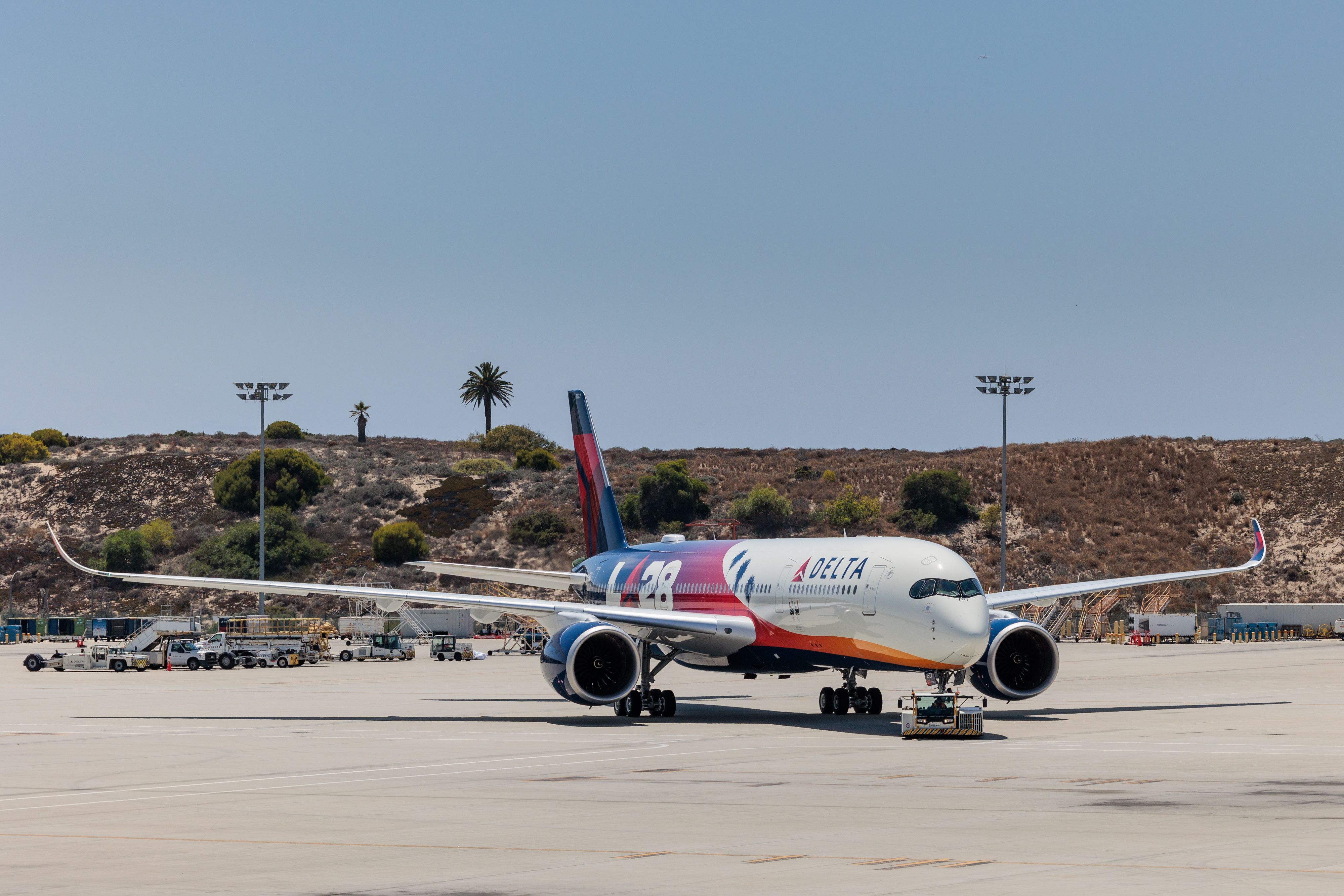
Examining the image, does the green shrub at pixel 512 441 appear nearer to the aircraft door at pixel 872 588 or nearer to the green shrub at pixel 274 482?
the green shrub at pixel 274 482

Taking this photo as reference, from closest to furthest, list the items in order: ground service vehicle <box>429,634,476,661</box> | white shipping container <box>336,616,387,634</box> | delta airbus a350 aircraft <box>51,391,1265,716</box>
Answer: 1. delta airbus a350 aircraft <box>51,391,1265,716</box>
2. ground service vehicle <box>429,634,476,661</box>
3. white shipping container <box>336,616,387,634</box>

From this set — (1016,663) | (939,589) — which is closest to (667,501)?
(1016,663)

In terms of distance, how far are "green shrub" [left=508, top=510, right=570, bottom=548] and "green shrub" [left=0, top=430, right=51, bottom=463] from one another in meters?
65.7

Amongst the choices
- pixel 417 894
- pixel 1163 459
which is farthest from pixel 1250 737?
pixel 1163 459

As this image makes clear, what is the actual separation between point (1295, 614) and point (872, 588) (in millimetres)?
83894

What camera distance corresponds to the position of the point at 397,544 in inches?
5625

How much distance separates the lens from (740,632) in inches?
1698

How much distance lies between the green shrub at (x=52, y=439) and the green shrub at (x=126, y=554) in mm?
50312

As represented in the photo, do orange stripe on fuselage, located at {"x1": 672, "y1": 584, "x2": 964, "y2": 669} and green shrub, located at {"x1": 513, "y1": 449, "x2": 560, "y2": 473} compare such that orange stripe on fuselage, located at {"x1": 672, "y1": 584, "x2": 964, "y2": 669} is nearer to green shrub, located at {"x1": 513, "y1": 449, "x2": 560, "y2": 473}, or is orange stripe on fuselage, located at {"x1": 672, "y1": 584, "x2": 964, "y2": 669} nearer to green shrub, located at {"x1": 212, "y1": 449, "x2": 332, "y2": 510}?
green shrub, located at {"x1": 212, "y1": 449, "x2": 332, "y2": 510}

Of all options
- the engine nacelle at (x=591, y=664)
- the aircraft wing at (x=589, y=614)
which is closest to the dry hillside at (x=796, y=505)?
the aircraft wing at (x=589, y=614)

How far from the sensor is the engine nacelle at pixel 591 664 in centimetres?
4147

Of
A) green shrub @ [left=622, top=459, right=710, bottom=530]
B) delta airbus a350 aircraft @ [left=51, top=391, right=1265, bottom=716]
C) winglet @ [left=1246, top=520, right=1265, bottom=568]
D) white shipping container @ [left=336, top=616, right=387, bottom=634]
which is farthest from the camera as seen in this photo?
green shrub @ [left=622, top=459, right=710, bottom=530]

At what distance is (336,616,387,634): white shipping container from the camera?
101 m

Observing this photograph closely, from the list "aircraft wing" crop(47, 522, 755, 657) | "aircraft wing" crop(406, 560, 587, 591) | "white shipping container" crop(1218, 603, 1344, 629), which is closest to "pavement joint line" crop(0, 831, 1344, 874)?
"aircraft wing" crop(47, 522, 755, 657)
